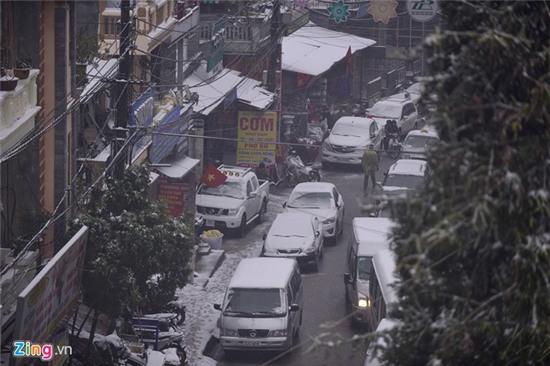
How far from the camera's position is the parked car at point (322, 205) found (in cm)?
3073

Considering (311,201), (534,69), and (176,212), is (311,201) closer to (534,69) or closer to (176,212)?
(176,212)

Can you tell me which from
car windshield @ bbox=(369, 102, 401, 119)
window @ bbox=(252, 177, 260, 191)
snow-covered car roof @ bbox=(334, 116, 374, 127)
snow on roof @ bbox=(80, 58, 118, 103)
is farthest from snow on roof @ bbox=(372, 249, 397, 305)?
car windshield @ bbox=(369, 102, 401, 119)

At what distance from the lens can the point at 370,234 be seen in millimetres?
25609

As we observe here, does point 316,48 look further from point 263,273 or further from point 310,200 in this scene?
point 263,273

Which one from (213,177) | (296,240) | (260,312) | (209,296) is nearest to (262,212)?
(213,177)

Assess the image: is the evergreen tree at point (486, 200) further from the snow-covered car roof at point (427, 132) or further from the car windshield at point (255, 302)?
the car windshield at point (255, 302)

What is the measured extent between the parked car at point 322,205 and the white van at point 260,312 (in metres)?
7.38

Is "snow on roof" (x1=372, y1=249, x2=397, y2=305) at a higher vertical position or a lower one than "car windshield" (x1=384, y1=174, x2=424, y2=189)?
higher

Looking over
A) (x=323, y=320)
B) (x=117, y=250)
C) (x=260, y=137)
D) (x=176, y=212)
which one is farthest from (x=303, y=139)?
(x=117, y=250)

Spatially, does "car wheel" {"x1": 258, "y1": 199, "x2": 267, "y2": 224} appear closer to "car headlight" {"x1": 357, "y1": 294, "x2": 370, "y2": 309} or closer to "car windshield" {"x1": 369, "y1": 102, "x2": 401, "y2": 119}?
"car headlight" {"x1": 357, "y1": 294, "x2": 370, "y2": 309}

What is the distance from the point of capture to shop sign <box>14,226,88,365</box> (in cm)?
1495

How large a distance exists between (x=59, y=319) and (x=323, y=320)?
8.39m

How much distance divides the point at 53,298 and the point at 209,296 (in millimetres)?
9756

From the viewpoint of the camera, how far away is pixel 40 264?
19000 mm
